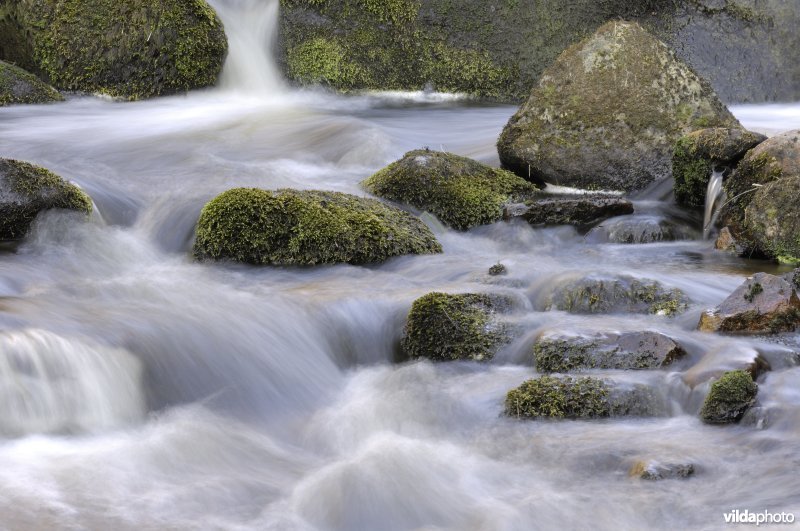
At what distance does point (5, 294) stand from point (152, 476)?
224 cm

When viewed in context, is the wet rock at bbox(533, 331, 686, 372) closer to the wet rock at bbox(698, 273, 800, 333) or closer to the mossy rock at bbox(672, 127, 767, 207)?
the wet rock at bbox(698, 273, 800, 333)

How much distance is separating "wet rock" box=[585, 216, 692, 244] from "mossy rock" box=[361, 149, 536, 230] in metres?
0.79

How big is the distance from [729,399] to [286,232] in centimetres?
334

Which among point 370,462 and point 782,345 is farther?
point 782,345

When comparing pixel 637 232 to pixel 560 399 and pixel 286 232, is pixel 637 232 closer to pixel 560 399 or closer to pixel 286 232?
pixel 286 232

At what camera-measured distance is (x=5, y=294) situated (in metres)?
6.07

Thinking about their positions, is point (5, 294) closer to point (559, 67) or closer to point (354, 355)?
point (354, 355)

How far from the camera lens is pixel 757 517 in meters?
3.78

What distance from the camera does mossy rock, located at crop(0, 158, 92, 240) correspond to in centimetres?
713

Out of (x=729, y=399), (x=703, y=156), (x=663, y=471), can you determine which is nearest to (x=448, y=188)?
(x=703, y=156)

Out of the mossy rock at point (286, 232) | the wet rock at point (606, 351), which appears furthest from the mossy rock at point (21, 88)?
the wet rock at point (606, 351)

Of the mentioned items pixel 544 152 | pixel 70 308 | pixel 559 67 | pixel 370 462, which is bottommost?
pixel 370 462

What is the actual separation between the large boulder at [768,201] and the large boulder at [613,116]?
37.0 inches

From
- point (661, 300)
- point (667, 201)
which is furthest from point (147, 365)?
point (667, 201)
